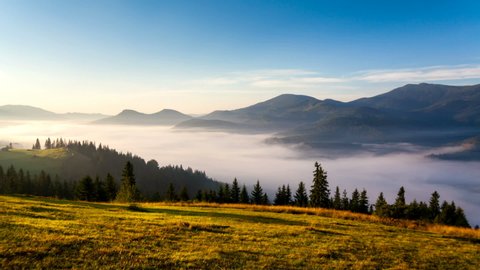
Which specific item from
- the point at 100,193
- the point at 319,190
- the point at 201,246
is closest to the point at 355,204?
the point at 319,190

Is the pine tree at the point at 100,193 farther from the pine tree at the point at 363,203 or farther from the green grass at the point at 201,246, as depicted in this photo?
the pine tree at the point at 363,203

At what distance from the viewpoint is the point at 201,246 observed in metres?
16.9

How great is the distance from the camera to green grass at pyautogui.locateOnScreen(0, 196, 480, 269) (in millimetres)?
13672

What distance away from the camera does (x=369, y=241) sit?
21719mm

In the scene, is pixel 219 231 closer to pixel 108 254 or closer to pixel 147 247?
pixel 147 247

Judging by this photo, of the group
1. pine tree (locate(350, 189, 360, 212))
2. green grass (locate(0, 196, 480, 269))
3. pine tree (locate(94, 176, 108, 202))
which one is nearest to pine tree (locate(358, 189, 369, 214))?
pine tree (locate(350, 189, 360, 212))

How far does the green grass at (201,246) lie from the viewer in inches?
538

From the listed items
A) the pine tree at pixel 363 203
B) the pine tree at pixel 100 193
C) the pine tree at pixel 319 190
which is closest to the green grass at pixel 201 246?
the pine tree at pixel 100 193

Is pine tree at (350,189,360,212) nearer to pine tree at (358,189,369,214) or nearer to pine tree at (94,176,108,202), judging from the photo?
pine tree at (358,189,369,214)

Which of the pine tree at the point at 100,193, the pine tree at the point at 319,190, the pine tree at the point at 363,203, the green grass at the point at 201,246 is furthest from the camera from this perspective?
A: the pine tree at the point at 363,203

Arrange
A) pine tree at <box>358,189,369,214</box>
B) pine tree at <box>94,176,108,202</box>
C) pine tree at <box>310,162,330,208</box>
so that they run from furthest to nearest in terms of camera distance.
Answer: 1. pine tree at <box>358,189,369,214</box>
2. pine tree at <box>310,162,330,208</box>
3. pine tree at <box>94,176,108,202</box>

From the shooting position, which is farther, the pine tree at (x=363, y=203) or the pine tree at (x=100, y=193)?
the pine tree at (x=363, y=203)

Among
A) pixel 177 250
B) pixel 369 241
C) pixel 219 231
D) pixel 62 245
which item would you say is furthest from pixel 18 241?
pixel 369 241

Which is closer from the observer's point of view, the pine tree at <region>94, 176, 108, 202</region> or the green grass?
the green grass
